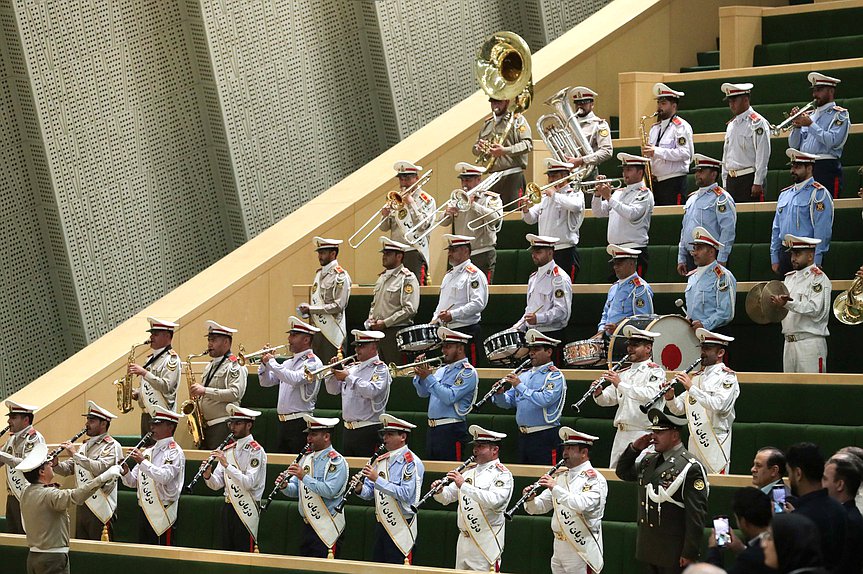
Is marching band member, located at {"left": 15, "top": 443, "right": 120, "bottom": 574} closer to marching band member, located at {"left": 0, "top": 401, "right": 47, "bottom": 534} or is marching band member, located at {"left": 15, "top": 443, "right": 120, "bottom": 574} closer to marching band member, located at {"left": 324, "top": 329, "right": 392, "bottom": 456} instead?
marching band member, located at {"left": 0, "top": 401, "right": 47, "bottom": 534}

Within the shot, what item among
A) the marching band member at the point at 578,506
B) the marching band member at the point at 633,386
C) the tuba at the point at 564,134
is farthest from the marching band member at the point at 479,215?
the marching band member at the point at 578,506

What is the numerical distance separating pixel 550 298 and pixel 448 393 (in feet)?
4.24

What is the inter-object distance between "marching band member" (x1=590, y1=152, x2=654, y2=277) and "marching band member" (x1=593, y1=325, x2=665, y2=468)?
6.79 feet

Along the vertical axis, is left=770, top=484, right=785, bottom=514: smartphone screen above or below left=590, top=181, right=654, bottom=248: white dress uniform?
above

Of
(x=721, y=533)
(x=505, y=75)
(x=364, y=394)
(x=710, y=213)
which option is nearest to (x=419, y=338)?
(x=364, y=394)

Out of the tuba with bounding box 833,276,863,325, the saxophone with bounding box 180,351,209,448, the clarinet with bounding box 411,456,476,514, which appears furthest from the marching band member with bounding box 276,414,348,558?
the tuba with bounding box 833,276,863,325

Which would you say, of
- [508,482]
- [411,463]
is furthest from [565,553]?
[411,463]

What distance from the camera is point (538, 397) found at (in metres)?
10.9

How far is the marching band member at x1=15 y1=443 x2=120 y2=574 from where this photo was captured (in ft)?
32.8

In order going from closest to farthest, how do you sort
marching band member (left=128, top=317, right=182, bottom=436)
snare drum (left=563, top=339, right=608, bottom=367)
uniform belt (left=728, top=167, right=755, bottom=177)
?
snare drum (left=563, top=339, right=608, bottom=367)
marching band member (left=128, top=317, right=182, bottom=436)
uniform belt (left=728, top=167, right=755, bottom=177)

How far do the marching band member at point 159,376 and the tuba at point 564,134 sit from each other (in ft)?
12.1

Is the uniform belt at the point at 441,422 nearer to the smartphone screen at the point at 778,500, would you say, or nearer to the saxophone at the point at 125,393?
the saxophone at the point at 125,393

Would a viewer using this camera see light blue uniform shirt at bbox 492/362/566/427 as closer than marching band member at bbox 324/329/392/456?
Yes

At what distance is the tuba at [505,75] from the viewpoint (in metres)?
13.9
